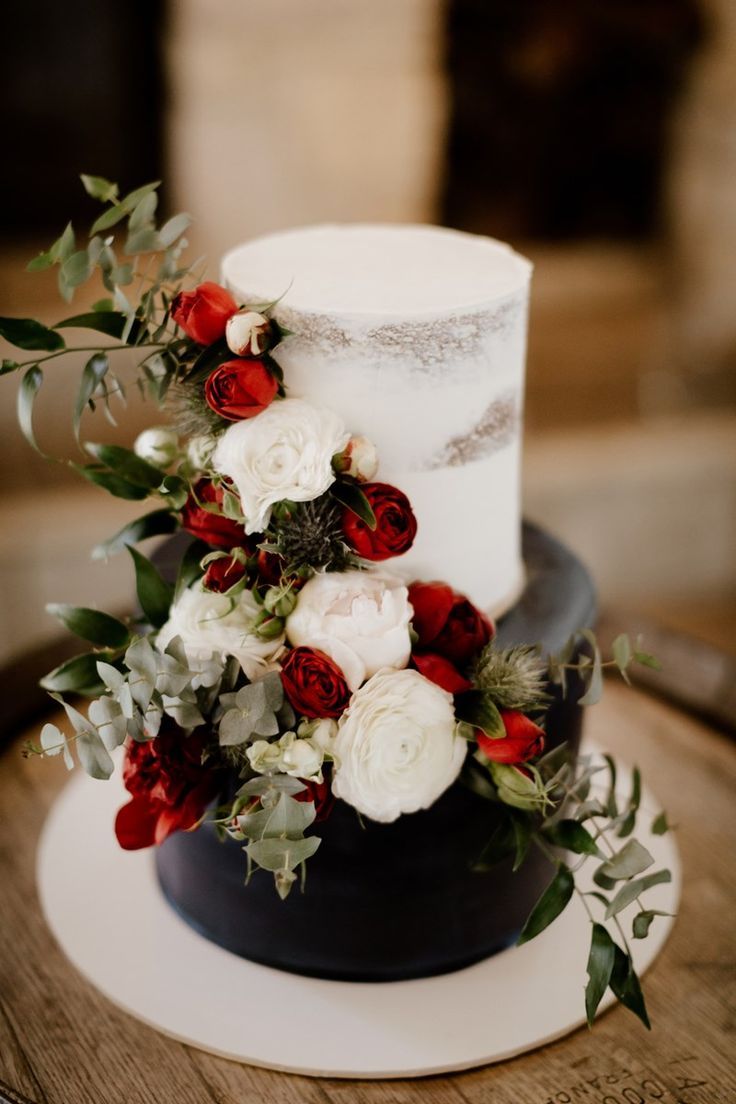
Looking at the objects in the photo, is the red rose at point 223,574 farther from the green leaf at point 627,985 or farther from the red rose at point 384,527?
the green leaf at point 627,985

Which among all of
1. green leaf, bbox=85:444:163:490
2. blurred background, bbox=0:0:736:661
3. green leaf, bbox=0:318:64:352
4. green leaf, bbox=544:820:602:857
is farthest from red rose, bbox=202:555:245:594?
blurred background, bbox=0:0:736:661

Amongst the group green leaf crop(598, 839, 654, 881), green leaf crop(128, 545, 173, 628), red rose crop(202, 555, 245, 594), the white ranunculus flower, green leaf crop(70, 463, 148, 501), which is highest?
the white ranunculus flower

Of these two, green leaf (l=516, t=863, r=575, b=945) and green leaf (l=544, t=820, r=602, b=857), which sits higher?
green leaf (l=544, t=820, r=602, b=857)

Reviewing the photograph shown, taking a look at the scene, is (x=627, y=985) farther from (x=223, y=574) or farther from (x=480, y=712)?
(x=223, y=574)

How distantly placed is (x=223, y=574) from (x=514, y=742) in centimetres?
25

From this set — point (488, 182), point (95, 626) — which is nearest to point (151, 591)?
point (95, 626)

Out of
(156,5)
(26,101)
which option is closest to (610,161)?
(156,5)

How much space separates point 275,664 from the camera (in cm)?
78

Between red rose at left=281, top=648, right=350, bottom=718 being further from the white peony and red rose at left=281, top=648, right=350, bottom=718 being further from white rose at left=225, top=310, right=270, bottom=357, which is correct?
white rose at left=225, top=310, right=270, bottom=357

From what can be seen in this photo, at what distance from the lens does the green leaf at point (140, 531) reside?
876 mm

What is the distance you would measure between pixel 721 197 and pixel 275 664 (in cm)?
255

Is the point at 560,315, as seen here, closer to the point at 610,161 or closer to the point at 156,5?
the point at 610,161

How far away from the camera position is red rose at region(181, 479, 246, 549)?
803 mm

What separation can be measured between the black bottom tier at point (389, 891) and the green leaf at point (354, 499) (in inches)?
8.2
